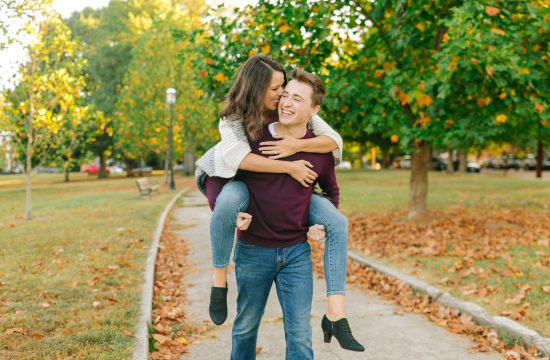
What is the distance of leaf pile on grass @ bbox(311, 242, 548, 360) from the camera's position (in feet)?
16.3

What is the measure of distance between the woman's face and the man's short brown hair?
0.24 feet

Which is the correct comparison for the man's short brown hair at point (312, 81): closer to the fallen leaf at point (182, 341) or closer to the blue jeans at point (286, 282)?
the blue jeans at point (286, 282)

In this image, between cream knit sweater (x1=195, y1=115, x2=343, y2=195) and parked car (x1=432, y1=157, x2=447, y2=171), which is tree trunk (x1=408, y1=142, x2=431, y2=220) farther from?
parked car (x1=432, y1=157, x2=447, y2=171)

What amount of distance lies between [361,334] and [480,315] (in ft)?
4.13

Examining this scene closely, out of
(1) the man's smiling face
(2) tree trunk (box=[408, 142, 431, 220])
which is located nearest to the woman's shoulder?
(1) the man's smiling face

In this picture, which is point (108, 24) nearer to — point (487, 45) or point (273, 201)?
point (487, 45)

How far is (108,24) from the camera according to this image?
4766cm

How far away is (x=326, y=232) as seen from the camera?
3.26m

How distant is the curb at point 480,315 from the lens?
4848 millimetres

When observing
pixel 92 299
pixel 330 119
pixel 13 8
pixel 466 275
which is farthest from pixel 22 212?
pixel 466 275

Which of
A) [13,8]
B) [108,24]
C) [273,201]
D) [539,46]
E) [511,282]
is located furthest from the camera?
[108,24]

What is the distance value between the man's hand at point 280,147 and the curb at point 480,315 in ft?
10.3

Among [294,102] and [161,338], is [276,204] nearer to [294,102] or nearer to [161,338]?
[294,102]

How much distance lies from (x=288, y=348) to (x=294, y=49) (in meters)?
8.77
